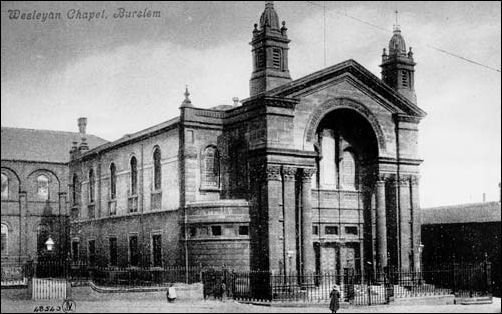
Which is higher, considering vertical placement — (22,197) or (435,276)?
(22,197)

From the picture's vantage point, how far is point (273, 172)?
30406 millimetres

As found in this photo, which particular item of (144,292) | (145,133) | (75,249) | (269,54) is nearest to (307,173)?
(269,54)

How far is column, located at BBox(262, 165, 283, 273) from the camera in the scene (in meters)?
30.0

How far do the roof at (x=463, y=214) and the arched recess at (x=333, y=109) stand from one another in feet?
31.8

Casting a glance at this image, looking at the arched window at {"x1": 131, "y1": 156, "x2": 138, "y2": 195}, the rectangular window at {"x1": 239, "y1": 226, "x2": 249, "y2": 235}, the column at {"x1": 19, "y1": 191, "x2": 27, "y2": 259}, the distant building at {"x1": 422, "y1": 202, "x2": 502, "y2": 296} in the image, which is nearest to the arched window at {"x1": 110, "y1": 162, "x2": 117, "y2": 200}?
the arched window at {"x1": 131, "y1": 156, "x2": 138, "y2": 195}

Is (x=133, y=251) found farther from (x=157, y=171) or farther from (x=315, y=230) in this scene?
(x=315, y=230)

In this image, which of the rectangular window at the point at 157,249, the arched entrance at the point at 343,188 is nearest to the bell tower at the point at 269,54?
the arched entrance at the point at 343,188

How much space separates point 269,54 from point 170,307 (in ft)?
48.0

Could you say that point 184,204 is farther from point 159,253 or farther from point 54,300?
point 54,300

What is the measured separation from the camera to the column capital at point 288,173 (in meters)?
30.7


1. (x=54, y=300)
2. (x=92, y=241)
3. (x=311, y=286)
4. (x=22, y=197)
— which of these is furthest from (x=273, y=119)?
(x=22, y=197)

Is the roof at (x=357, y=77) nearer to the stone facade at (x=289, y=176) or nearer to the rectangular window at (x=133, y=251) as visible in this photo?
the stone facade at (x=289, y=176)

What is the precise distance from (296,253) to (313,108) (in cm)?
709

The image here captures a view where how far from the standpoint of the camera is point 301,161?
3123 centimetres
